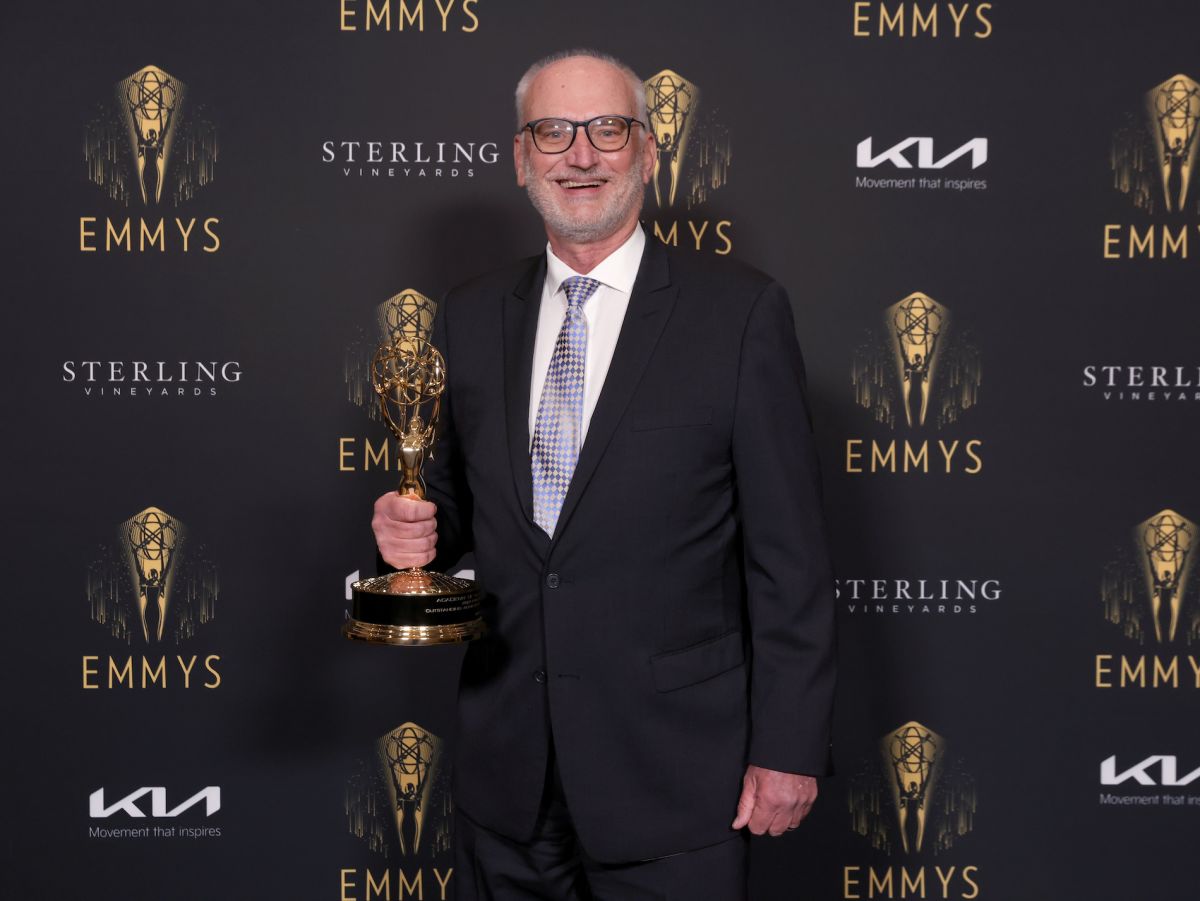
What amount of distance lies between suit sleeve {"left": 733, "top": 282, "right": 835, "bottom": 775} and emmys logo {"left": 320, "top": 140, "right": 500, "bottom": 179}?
1.09m

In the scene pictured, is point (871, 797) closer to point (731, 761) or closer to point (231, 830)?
point (731, 761)

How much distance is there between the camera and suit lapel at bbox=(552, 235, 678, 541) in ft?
5.66

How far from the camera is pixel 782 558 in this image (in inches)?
68.2

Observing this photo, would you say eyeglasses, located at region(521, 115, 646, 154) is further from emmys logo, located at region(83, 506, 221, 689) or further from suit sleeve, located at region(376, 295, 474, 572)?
emmys logo, located at region(83, 506, 221, 689)

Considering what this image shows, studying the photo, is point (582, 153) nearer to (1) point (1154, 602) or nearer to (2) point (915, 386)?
(2) point (915, 386)

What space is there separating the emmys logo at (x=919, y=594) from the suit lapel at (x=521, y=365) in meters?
1.13

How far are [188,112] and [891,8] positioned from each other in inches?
60.7

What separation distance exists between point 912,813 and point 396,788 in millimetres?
1180

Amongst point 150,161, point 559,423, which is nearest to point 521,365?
point 559,423

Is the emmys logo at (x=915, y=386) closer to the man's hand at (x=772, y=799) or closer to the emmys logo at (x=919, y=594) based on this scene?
the emmys logo at (x=919, y=594)

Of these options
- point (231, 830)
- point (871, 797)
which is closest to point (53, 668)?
point (231, 830)

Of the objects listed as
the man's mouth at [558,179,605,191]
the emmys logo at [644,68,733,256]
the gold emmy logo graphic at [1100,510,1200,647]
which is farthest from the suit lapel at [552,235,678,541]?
the gold emmy logo graphic at [1100,510,1200,647]

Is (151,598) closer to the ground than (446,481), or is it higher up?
closer to the ground

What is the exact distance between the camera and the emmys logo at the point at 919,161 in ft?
8.61
